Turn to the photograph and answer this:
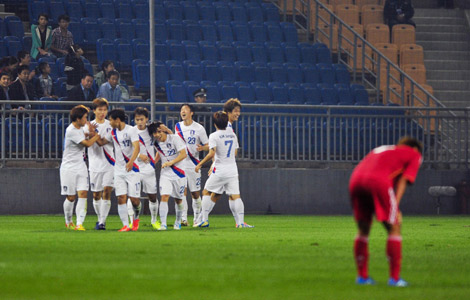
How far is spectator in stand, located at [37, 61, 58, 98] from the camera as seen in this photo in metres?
21.2

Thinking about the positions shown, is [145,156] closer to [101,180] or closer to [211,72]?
[101,180]

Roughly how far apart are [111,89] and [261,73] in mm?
5318

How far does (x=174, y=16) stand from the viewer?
26.9 metres

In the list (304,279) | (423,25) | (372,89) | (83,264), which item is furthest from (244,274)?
(423,25)

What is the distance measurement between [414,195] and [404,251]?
1167cm

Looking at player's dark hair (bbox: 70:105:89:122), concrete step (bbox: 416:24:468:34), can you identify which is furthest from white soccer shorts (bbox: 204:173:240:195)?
concrete step (bbox: 416:24:468:34)

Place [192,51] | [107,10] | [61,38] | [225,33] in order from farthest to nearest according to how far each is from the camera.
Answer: [225,33] < [107,10] < [192,51] < [61,38]

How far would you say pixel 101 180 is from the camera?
15211mm

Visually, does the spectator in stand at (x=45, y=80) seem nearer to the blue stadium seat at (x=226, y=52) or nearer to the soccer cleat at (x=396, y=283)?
the blue stadium seat at (x=226, y=52)

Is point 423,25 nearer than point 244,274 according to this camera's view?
No

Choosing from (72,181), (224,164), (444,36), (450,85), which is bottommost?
(72,181)

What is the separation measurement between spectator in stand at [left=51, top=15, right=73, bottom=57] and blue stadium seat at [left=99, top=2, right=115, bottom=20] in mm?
2648

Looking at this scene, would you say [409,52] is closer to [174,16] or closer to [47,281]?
[174,16]

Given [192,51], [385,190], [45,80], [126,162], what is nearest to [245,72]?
[192,51]
